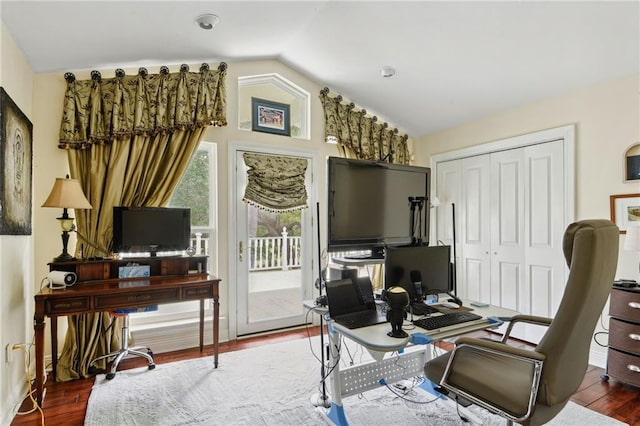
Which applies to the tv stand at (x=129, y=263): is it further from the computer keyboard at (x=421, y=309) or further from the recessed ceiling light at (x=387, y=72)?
the recessed ceiling light at (x=387, y=72)

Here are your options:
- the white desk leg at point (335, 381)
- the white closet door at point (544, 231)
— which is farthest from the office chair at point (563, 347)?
the white closet door at point (544, 231)

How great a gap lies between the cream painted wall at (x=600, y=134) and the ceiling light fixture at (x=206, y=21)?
311cm

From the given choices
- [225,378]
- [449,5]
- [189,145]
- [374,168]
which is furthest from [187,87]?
[225,378]

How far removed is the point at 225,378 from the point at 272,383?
1.31ft

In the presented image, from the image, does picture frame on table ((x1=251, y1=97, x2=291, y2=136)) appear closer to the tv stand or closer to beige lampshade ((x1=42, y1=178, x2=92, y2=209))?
the tv stand

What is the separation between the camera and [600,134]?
10.3 ft

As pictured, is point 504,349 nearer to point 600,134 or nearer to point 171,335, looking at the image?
point 600,134

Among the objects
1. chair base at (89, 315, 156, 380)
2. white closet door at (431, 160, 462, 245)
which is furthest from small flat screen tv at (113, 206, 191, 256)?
white closet door at (431, 160, 462, 245)

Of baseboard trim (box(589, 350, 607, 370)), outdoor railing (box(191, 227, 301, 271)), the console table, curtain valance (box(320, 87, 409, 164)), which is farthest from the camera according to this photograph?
curtain valance (box(320, 87, 409, 164))

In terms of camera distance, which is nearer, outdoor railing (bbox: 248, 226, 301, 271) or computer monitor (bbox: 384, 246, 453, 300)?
computer monitor (bbox: 384, 246, 453, 300)

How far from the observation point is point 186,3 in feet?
8.00

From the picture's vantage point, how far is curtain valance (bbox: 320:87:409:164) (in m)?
4.33

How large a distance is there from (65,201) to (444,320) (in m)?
2.74

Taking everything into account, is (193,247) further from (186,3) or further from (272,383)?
(186,3)
